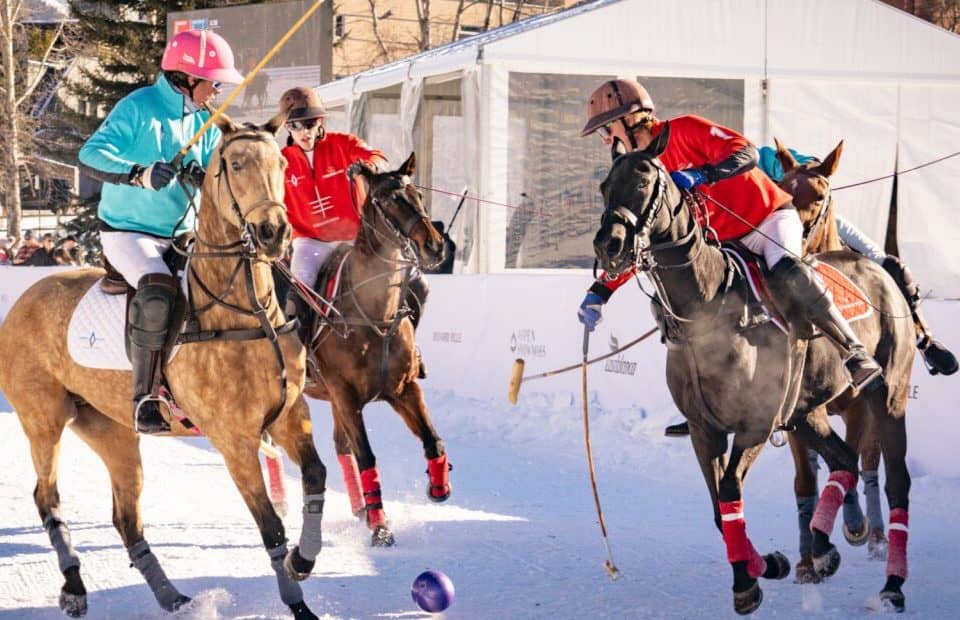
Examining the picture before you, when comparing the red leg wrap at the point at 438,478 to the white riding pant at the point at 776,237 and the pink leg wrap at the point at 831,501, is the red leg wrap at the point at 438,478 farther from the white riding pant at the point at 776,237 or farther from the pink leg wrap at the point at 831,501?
the white riding pant at the point at 776,237

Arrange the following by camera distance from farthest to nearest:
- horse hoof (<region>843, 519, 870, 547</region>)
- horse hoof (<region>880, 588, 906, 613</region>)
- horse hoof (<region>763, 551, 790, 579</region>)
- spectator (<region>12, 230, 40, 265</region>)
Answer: spectator (<region>12, 230, 40, 265</region>) → horse hoof (<region>843, 519, 870, 547</region>) → horse hoof (<region>763, 551, 790, 579</region>) → horse hoof (<region>880, 588, 906, 613</region>)

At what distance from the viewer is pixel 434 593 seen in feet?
20.1

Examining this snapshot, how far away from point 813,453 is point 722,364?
7.21 feet

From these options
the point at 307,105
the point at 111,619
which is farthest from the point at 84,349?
the point at 307,105

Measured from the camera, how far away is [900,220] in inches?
687

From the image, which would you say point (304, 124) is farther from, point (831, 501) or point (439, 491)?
point (831, 501)

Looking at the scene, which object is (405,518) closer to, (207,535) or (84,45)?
(207,535)

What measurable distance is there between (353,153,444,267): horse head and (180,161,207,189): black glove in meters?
2.16

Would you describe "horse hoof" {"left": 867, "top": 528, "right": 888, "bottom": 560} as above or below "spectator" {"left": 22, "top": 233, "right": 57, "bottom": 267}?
below

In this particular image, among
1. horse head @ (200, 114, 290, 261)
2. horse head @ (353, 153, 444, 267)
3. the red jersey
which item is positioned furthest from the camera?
the red jersey

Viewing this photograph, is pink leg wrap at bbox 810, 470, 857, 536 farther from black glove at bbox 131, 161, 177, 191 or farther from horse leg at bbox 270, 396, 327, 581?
black glove at bbox 131, 161, 177, 191

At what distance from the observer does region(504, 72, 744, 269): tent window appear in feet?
54.4

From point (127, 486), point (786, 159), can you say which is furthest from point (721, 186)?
point (127, 486)

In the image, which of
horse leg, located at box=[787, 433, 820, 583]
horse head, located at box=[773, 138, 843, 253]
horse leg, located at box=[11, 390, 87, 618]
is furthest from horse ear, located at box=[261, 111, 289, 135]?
horse head, located at box=[773, 138, 843, 253]
